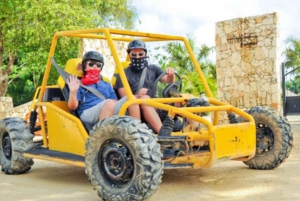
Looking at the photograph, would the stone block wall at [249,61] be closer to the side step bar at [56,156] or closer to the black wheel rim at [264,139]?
the black wheel rim at [264,139]

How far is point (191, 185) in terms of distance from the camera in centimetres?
481

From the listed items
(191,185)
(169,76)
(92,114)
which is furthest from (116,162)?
(169,76)

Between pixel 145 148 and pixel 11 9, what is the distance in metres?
15.3

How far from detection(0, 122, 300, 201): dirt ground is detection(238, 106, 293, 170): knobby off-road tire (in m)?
0.11

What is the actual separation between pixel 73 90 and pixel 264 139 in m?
2.05

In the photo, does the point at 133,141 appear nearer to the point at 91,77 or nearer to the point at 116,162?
the point at 116,162

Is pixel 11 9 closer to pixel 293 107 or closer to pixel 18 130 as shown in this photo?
pixel 293 107

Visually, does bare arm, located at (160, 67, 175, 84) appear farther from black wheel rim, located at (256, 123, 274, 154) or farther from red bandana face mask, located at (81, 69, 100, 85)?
black wheel rim, located at (256, 123, 274, 154)

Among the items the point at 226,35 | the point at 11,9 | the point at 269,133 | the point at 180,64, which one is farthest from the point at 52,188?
the point at 180,64

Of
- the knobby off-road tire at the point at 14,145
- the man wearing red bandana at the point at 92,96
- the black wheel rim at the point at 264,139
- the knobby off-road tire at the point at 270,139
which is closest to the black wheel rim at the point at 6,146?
the knobby off-road tire at the point at 14,145

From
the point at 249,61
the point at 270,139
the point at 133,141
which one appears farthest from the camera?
the point at 249,61

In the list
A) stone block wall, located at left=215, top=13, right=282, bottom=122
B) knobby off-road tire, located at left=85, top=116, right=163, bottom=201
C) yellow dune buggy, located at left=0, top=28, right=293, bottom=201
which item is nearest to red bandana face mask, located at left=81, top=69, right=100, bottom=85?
yellow dune buggy, located at left=0, top=28, right=293, bottom=201

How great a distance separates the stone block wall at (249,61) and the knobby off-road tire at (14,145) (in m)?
7.66

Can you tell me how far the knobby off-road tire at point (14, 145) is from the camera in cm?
561
